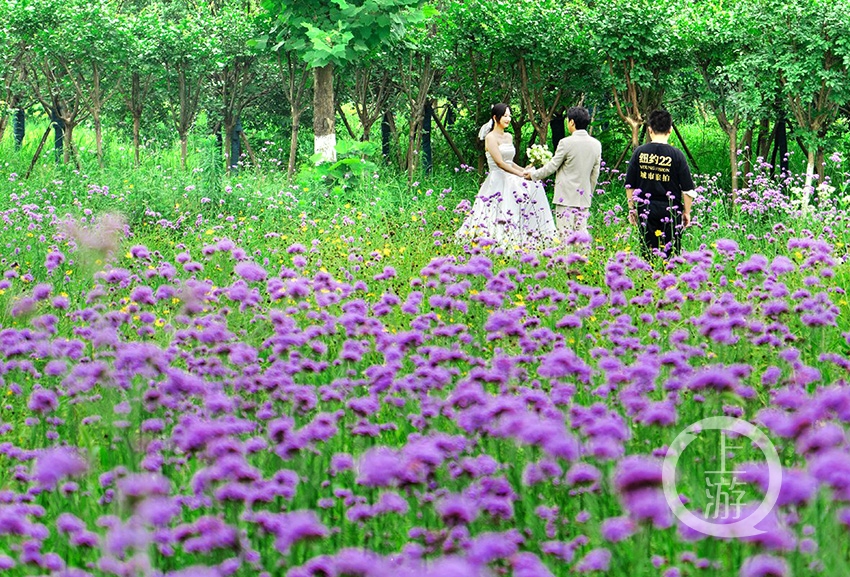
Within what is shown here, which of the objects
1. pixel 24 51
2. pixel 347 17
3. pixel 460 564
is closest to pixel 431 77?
pixel 347 17

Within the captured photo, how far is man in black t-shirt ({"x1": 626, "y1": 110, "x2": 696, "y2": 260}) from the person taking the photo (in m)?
8.11

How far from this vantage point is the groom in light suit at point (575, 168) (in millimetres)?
9141

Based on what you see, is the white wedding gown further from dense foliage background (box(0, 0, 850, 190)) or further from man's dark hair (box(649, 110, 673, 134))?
dense foliage background (box(0, 0, 850, 190))

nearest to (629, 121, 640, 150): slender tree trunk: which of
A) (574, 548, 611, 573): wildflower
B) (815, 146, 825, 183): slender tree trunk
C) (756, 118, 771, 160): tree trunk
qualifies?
(756, 118, 771, 160): tree trunk

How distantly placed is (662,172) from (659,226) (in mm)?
470

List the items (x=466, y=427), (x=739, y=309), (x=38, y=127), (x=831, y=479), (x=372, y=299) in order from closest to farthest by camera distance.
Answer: (x=831, y=479) < (x=466, y=427) < (x=739, y=309) < (x=372, y=299) < (x=38, y=127)

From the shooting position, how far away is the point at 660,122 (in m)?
8.09

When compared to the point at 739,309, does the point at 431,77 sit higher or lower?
higher

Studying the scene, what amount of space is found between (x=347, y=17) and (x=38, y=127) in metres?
20.0

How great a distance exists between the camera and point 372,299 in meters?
6.79

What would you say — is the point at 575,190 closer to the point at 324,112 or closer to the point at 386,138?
the point at 324,112

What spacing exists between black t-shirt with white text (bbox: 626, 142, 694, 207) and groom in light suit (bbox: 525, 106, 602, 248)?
923 millimetres

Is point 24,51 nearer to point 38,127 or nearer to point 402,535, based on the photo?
point 38,127

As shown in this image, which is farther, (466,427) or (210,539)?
A: (466,427)
